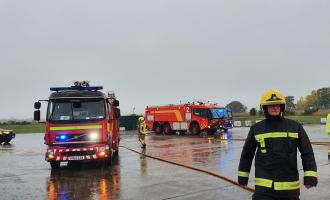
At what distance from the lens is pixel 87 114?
13.7 m

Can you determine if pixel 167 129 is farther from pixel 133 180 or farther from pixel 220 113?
pixel 133 180

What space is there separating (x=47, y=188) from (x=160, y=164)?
4677 millimetres

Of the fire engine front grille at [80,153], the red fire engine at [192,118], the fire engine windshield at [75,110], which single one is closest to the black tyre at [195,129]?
the red fire engine at [192,118]

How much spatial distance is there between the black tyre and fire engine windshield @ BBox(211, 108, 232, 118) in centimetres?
145

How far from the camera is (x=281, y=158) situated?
455 cm

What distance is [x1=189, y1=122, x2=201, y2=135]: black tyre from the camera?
31.5m

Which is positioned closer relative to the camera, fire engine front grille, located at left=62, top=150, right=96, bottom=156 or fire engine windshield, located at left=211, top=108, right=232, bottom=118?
fire engine front grille, located at left=62, top=150, right=96, bottom=156

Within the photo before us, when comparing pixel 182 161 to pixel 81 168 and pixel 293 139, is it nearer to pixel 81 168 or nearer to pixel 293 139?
pixel 81 168

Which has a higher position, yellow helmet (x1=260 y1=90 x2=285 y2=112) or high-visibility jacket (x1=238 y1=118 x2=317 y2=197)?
yellow helmet (x1=260 y1=90 x2=285 y2=112)

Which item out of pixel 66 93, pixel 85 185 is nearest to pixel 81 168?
pixel 66 93

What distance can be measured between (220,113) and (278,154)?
90.5 feet

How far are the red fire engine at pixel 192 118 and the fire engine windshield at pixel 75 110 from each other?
17822 mm

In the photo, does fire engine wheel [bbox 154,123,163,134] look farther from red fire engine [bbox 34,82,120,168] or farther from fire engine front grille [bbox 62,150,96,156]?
fire engine front grille [bbox 62,150,96,156]

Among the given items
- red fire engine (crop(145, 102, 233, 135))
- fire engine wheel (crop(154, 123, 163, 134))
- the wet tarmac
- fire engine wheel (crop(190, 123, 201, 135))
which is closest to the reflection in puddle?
the wet tarmac
